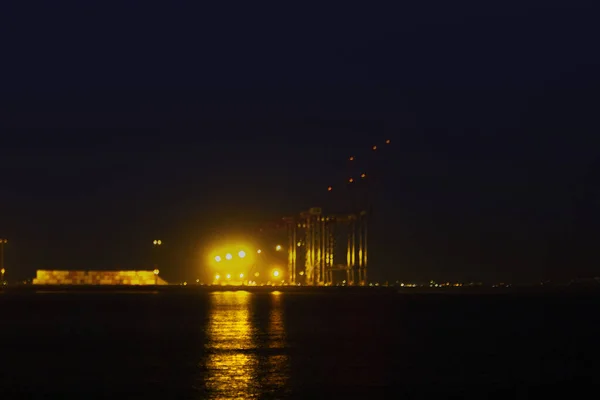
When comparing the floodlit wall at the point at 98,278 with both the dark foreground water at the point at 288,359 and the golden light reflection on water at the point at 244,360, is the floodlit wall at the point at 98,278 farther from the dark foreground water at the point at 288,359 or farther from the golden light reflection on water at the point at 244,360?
the golden light reflection on water at the point at 244,360

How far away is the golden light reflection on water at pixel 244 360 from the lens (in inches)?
1471

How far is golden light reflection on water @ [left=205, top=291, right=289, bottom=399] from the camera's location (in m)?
37.4

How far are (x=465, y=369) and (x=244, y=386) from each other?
11584 mm

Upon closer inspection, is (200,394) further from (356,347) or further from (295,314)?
(295,314)

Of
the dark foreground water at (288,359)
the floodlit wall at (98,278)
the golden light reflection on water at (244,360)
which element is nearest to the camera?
the golden light reflection on water at (244,360)

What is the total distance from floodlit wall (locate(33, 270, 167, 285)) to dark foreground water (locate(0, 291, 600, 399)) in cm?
10524

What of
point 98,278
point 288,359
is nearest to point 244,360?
point 288,359

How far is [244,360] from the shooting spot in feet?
157

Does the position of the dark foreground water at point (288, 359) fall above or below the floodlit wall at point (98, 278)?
below

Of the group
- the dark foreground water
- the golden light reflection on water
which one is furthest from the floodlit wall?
the golden light reflection on water

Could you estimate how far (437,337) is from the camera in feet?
218

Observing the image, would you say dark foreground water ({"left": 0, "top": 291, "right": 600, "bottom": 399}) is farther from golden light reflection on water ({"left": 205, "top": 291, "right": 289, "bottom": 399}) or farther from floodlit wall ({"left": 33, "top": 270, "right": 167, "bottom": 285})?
floodlit wall ({"left": 33, "top": 270, "right": 167, "bottom": 285})

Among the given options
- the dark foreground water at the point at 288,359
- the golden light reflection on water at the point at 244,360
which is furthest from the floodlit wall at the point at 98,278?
the golden light reflection on water at the point at 244,360

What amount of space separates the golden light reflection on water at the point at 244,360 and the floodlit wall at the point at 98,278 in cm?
11090
